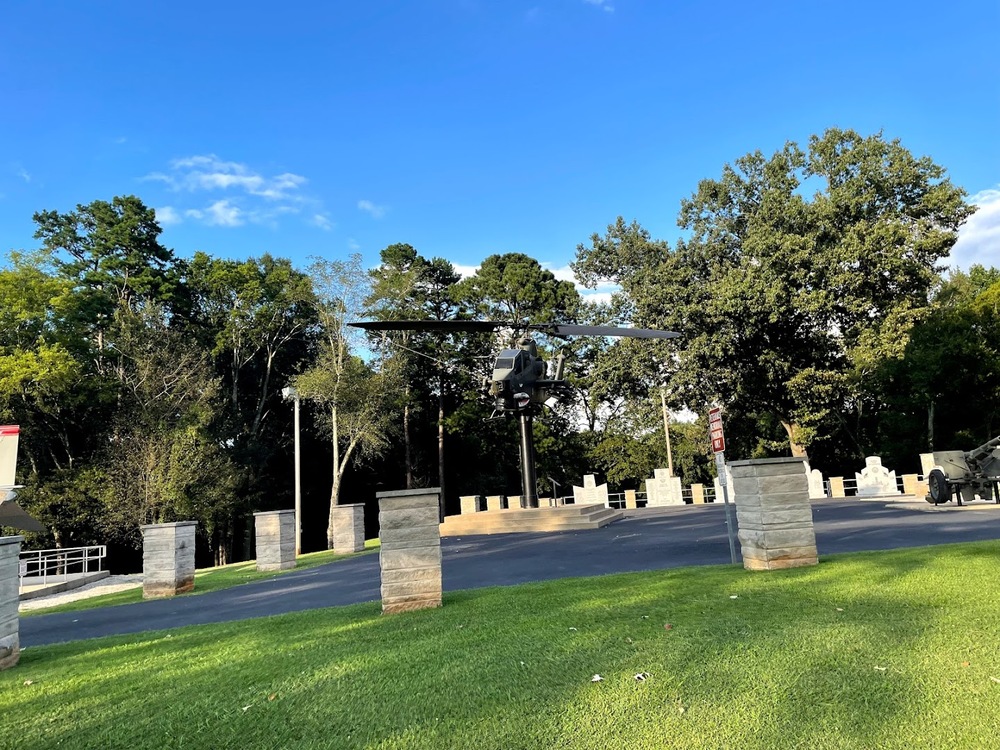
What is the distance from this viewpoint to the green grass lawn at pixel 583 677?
297 cm

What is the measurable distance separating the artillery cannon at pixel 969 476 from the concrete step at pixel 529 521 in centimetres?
749

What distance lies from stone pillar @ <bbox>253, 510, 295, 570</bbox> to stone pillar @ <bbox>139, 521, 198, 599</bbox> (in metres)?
2.33

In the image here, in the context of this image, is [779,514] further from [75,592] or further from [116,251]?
[116,251]

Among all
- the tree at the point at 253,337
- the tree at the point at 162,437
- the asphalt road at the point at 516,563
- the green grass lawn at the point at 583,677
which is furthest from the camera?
the tree at the point at 253,337

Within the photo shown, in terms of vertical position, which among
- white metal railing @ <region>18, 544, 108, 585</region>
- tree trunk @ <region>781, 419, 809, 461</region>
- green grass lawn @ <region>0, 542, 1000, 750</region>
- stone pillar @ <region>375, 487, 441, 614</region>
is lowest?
white metal railing @ <region>18, 544, 108, 585</region>

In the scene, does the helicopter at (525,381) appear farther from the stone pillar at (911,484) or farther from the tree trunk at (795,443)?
Answer: the tree trunk at (795,443)

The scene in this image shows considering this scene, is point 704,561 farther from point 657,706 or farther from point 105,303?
point 105,303

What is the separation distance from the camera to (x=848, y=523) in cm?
1177

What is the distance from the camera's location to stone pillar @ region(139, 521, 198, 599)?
1134cm

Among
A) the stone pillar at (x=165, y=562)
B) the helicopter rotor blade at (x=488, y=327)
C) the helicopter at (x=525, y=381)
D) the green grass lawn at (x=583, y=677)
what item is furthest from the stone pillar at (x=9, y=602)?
the helicopter at (x=525, y=381)

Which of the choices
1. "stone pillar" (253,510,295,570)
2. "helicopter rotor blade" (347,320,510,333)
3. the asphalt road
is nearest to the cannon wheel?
the asphalt road

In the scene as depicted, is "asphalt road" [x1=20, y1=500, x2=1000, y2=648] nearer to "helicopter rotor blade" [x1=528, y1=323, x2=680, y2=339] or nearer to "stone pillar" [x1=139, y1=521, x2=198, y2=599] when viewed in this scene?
"stone pillar" [x1=139, y1=521, x2=198, y2=599]

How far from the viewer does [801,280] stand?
1134 inches

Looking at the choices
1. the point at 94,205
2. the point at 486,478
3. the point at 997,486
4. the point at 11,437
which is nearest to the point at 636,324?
the point at 486,478
